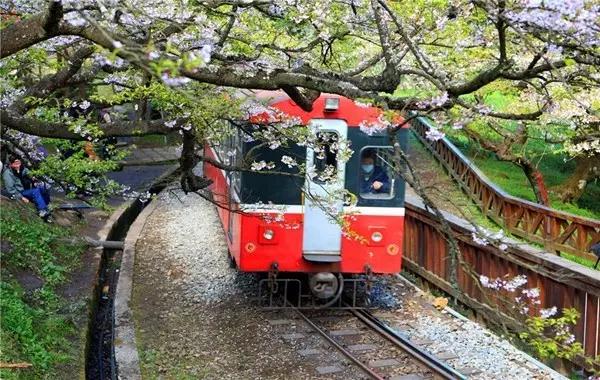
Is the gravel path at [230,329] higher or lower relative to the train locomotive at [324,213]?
lower

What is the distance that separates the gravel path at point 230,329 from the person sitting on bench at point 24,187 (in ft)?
6.40

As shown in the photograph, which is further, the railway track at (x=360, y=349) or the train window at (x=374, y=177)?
the train window at (x=374, y=177)

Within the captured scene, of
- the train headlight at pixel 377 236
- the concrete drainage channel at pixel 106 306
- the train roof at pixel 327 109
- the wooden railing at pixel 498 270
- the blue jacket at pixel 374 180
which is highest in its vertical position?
the train roof at pixel 327 109

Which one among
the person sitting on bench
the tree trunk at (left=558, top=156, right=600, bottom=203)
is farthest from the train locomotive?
the tree trunk at (left=558, top=156, right=600, bottom=203)

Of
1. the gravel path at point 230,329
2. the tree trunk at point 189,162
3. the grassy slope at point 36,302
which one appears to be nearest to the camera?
the grassy slope at point 36,302

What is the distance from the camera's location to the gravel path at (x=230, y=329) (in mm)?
8273

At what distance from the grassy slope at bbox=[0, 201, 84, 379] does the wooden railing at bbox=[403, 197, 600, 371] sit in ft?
13.5

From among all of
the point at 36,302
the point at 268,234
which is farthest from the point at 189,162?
the point at 36,302

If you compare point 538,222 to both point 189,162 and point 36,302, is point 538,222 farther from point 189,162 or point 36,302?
point 36,302

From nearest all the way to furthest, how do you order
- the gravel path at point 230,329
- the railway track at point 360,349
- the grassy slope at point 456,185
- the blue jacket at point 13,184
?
the railway track at point 360,349 → the gravel path at point 230,329 → the blue jacket at point 13,184 → the grassy slope at point 456,185

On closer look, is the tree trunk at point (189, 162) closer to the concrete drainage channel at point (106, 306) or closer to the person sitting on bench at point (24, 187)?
the concrete drainage channel at point (106, 306)

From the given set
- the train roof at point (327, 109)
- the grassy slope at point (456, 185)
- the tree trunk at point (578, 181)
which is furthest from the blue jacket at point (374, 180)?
the tree trunk at point (578, 181)

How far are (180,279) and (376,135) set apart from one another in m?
4.29

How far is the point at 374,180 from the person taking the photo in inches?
398
